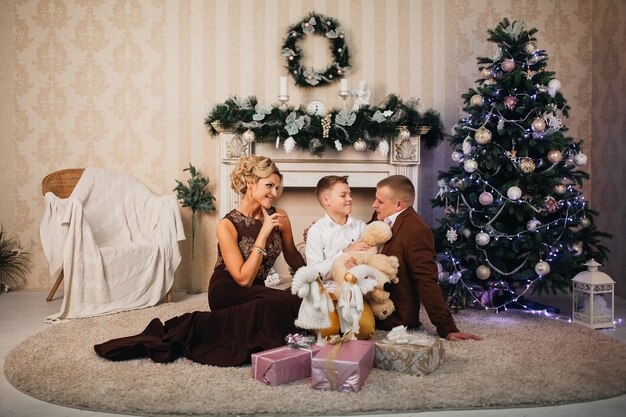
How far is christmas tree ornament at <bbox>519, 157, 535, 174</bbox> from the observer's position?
3.91m

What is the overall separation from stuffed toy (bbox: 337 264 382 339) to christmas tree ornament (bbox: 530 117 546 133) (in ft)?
6.32

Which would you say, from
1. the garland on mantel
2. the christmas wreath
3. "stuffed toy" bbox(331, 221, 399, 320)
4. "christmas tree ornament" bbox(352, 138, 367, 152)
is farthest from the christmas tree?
the christmas wreath

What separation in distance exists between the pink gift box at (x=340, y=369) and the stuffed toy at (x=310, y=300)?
174 mm

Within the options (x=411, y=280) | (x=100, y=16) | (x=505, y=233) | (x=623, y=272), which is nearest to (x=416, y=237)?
(x=411, y=280)

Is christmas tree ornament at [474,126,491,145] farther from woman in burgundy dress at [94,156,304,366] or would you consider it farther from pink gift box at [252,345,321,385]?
pink gift box at [252,345,321,385]

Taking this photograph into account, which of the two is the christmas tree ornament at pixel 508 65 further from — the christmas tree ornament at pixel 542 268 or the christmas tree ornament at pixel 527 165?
the christmas tree ornament at pixel 542 268

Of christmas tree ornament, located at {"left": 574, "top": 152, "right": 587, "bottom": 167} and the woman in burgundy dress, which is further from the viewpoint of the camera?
christmas tree ornament, located at {"left": 574, "top": 152, "right": 587, "bottom": 167}

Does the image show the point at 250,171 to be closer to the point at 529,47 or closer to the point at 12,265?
the point at 529,47

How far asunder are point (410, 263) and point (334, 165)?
75.7 inches

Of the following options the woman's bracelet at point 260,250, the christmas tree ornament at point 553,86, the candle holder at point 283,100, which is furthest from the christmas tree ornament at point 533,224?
the candle holder at point 283,100

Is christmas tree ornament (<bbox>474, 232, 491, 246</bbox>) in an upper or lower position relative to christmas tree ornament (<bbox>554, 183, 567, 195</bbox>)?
lower

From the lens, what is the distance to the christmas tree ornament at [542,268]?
12.5 feet

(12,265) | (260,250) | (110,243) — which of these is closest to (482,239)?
(260,250)

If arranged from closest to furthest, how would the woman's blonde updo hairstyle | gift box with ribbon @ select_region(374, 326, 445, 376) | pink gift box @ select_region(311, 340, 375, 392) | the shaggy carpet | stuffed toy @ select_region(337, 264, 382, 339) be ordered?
1. the shaggy carpet
2. pink gift box @ select_region(311, 340, 375, 392)
3. gift box with ribbon @ select_region(374, 326, 445, 376)
4. stuffed toy @ select_region(337, 264, 382, 339)
5. the woman's blonde updo hairstyle
